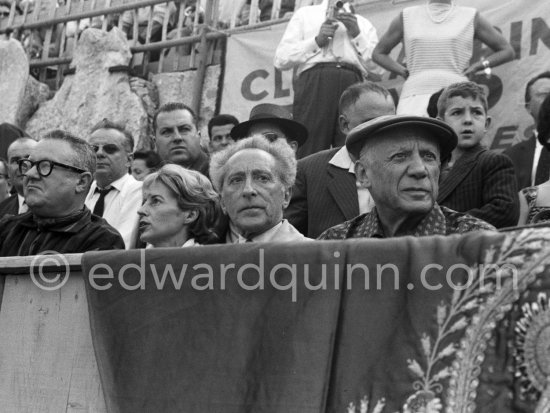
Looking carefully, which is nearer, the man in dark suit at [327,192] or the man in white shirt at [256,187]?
the man in white shirt at [256,187]

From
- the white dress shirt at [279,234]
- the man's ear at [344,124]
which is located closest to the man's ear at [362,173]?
the white dress shirt at [279,234]

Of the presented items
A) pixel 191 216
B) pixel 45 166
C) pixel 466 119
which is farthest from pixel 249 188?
pixel 466 119

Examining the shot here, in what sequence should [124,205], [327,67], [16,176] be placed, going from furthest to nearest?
[327,67], [16,176], [124,205]

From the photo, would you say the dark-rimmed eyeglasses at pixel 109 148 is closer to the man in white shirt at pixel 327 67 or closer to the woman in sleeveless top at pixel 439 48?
the man in white shirt at pixel 327 67

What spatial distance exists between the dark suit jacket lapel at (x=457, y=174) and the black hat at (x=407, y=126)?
1.03 metres

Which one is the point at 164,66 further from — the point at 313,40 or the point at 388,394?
the point at 388,394

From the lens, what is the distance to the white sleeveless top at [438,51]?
5711mm

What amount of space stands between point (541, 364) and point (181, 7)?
8.15 meters

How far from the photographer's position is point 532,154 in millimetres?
5219

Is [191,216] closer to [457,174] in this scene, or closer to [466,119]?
[457,174]

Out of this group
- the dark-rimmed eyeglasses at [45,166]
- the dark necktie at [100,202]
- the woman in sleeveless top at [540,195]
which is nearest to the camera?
the woman in sleeveless top at [540,195]

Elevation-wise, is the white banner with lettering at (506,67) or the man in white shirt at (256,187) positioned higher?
the white banner with lettering at (506,67)

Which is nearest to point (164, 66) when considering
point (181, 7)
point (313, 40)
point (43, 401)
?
point (181, 7)

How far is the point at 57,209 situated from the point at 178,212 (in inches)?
20.7
